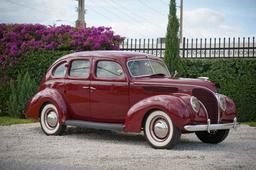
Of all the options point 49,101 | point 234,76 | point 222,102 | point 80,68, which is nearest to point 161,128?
point 222,102

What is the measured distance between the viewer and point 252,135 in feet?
39.3

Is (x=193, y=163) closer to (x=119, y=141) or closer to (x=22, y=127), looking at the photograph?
(x=119, y=141)

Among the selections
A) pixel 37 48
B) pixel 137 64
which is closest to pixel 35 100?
pixel 137 64

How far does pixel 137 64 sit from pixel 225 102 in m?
1.87

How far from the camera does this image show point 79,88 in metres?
10.9

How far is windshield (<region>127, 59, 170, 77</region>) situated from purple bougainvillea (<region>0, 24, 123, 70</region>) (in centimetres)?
745

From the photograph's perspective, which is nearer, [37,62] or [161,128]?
[161,128]

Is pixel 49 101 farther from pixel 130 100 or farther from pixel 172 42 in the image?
pixel 172 42

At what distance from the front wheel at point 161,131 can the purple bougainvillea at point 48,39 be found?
8.84 m

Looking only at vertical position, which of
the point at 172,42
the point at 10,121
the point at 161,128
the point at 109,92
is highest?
the point at 172,42

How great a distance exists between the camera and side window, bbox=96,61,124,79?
10297 mm

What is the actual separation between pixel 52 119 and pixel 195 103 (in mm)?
3444

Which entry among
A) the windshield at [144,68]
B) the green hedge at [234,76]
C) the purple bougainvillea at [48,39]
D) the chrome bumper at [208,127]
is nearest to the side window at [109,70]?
the windshield at [144,68]

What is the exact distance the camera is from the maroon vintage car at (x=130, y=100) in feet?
30.4
